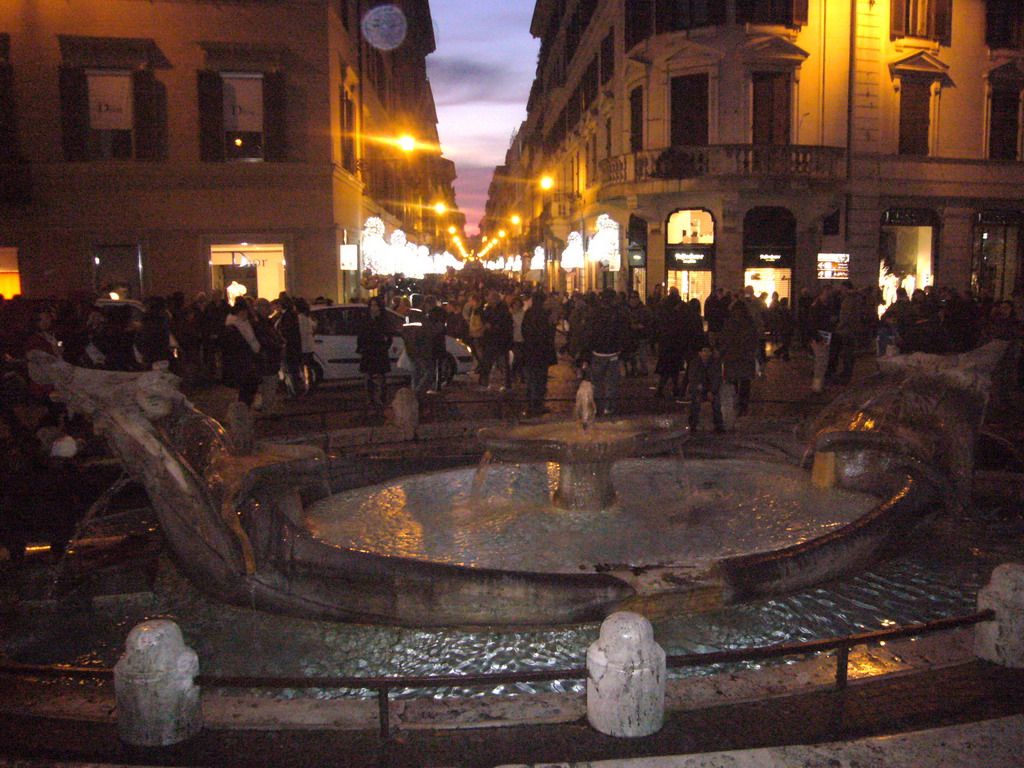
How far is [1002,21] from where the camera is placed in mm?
27359

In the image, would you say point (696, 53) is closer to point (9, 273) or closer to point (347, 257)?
point (347, 257)

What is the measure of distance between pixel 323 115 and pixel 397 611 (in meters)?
20.1

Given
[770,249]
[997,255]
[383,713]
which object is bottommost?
[383,713]

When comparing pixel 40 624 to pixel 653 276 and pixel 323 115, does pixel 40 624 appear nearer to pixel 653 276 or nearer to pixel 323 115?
pixel 323 115

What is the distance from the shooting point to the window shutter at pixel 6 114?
21.4 meters

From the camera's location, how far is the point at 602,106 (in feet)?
107

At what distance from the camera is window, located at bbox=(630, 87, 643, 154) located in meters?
27.8

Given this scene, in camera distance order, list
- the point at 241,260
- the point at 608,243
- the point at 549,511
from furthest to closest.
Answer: the point at 608,243 < the point at 241,260 < the point at 549,511

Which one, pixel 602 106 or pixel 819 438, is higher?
pixel 602 106

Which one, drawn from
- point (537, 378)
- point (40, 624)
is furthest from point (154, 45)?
point (40, 624)

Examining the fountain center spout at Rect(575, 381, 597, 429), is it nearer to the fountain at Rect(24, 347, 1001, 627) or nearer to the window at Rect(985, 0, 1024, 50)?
the fountain at Rect(24, 347, 1001, 627)

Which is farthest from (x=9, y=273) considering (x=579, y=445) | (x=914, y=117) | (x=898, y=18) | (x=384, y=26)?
(x=914, y=117)

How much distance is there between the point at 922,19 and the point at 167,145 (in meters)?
22.9

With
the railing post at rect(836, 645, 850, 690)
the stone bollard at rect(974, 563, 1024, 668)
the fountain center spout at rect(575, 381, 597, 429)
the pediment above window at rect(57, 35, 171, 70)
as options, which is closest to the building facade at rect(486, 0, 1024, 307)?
the pediment above window at rect(57, 35, 171, 70)
